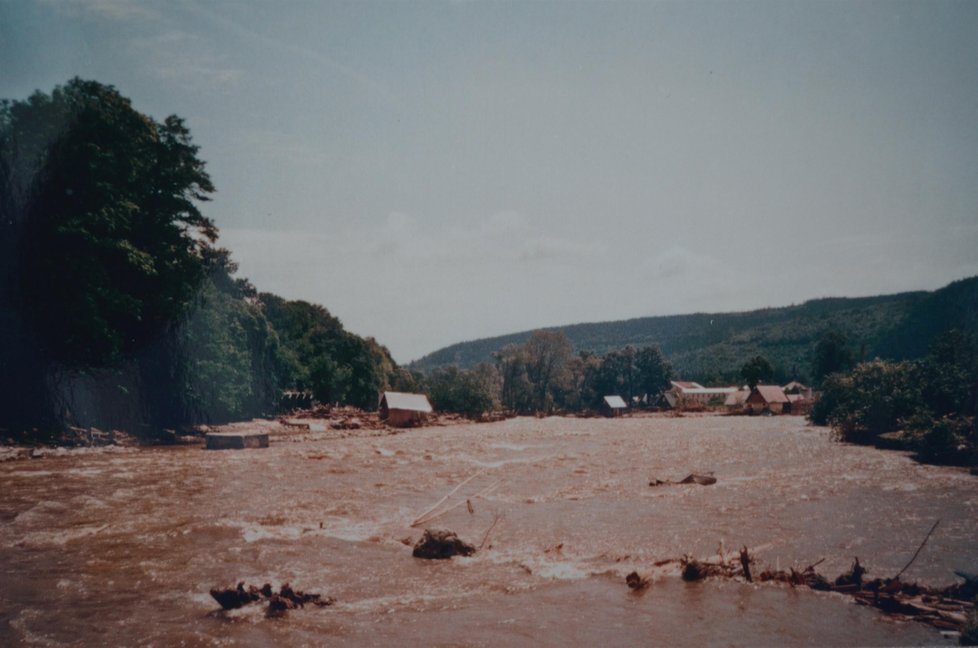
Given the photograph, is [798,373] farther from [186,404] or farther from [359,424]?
[186,404]

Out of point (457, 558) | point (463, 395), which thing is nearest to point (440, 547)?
point (457, 558)

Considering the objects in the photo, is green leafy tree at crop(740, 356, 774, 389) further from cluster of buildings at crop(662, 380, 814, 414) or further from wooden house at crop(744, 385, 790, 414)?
wooden house at crop(744, 385, 790, 414)

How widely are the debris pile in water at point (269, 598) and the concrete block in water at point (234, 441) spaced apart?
73.3ft

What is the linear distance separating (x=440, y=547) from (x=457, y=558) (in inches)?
13.2

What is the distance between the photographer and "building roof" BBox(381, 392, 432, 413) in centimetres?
5200

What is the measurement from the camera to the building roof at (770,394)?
228ft

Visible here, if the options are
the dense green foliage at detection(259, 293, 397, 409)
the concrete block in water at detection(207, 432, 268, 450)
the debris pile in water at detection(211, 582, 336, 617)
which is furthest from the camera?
the dense green foliage at detection(259, 293, 397, 409)

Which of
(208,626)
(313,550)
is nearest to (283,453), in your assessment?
(313,550)

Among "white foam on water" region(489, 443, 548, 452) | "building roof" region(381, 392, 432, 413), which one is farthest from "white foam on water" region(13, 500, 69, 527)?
"building roof" region(381, 392, 432, 413)

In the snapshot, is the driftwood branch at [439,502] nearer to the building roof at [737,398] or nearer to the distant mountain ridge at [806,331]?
the distant mountain ridge at [806,331]

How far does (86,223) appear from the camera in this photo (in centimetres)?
2233

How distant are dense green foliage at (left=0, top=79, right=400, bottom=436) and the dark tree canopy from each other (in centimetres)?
5

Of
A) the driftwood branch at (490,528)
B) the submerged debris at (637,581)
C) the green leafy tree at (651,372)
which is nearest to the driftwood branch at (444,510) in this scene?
the driftwood branch at (490,528)

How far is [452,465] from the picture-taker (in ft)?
71.6
